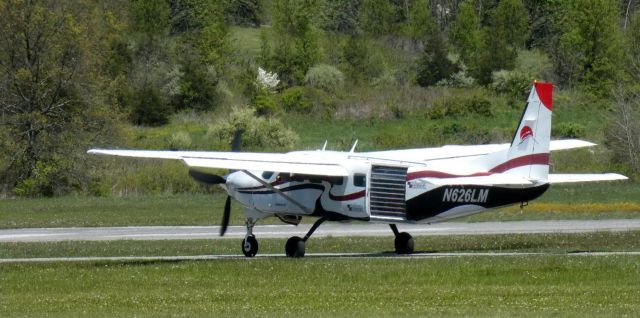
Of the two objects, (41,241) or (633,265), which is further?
(41,241)

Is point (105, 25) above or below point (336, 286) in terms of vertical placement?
above

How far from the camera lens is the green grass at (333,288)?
63.5 ft

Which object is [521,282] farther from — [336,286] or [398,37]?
[398,37]

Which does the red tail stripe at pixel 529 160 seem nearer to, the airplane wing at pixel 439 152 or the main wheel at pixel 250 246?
the airplane wing at pixel 439 152

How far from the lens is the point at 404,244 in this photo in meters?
29.1

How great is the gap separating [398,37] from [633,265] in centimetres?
7599

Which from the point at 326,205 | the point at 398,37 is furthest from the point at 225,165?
the point at 398,37

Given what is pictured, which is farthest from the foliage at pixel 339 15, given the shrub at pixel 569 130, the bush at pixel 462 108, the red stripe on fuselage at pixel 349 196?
the red stripe on fuselage at pixel 349 196

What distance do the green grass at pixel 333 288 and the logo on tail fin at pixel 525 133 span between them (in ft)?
8.73

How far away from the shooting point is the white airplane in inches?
1062

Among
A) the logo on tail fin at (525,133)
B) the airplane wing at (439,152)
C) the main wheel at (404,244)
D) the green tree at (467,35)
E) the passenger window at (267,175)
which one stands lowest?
the main wheel at (404,244)

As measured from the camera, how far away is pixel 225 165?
27453 mm

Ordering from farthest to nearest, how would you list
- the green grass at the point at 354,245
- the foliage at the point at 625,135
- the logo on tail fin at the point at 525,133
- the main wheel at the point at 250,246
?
the foliage at the point at 625,135 < the green grass at the point at 354,245 < the main wheel at the point at 250,246 < the logo on tail fin at the point at 525,133

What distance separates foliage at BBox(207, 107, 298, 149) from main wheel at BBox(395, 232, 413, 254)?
115 feet
